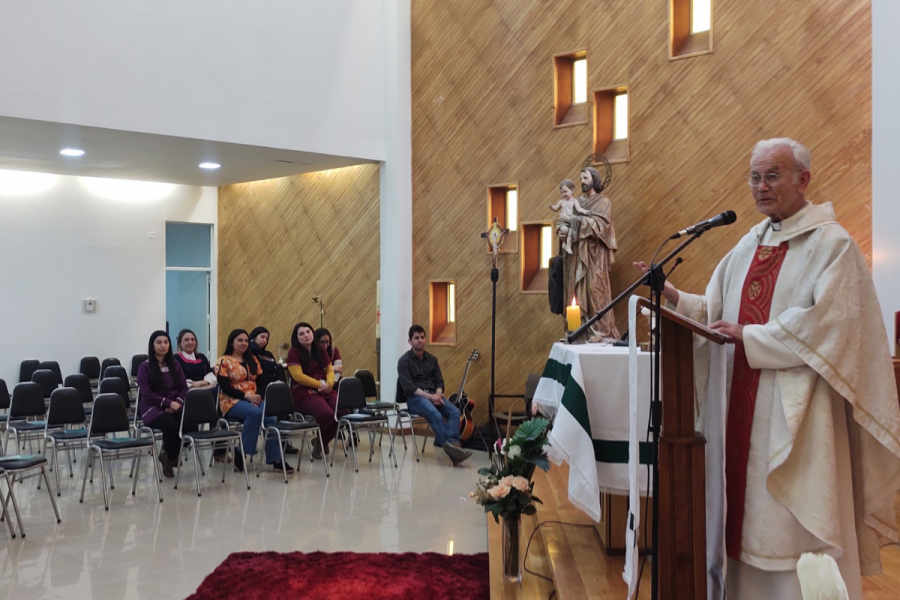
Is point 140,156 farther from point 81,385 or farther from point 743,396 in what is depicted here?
point 743,396

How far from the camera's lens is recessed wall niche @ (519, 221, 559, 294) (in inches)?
369

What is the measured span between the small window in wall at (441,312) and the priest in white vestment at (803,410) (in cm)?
734

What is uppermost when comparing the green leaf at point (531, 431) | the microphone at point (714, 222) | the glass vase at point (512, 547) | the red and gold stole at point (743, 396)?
the microphone at point (714, 222)

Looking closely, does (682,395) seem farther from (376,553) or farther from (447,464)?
(447,464)

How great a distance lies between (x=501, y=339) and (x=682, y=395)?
6.76 meters

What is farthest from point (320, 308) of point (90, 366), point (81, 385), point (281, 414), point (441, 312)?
point (281, 414)

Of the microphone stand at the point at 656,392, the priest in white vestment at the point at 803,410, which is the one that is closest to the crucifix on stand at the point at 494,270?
the priest in white vestment at the point at 803,410

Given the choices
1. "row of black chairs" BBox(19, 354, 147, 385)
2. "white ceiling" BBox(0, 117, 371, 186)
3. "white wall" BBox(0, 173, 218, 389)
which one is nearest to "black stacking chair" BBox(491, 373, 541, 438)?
"white ceiling" BBox(0, 117, 371, 186)

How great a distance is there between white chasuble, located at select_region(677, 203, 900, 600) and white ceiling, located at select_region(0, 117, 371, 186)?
7187 mm

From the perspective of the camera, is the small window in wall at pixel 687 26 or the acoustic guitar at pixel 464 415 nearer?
the small window in wall at pixel 687 26

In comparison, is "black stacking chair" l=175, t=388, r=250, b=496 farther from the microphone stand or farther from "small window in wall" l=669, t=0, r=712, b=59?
"small window in wall" l=669, t=0, r=712, b=59

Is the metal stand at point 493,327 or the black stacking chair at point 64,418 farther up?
the metal stand at point 493,327

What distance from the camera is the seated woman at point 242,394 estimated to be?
7.67 m

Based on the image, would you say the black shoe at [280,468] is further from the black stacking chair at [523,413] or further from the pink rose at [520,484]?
the pink rose at [520,484]
